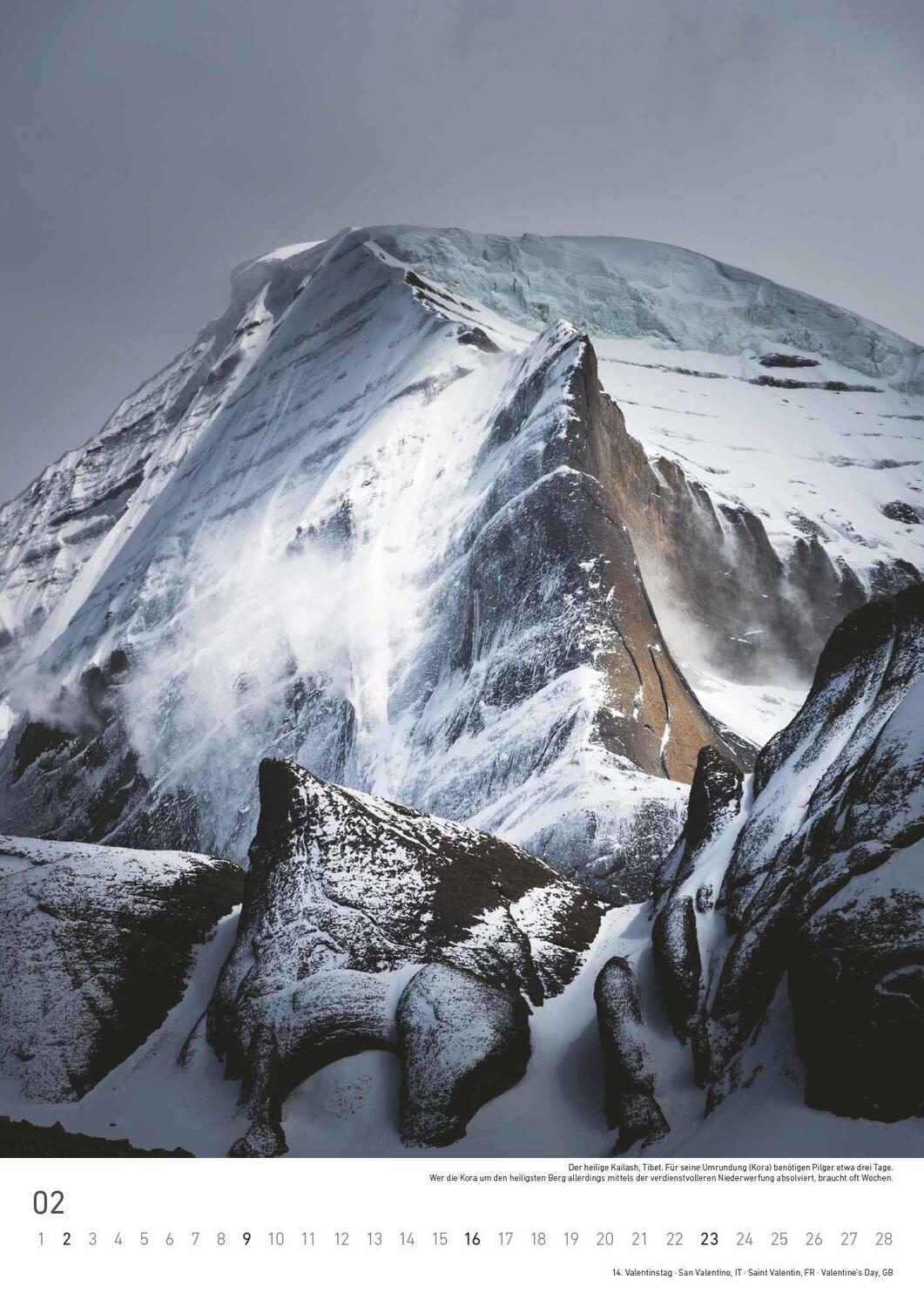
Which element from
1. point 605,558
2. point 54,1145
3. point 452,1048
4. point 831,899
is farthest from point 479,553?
point 54,1145

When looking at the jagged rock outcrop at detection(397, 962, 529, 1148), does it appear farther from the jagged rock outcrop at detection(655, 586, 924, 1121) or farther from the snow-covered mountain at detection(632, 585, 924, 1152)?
the jagged rock outcrop at detection(655, 586, 924, 1121)

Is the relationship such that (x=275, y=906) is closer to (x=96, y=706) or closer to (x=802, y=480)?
(x=96, y=706)

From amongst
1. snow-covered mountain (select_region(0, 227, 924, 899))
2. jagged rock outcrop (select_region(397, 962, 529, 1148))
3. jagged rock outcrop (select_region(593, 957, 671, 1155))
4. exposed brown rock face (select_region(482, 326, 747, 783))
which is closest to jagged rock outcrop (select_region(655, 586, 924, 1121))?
jagged rock outcrop (select_region(593, 957, 671, 1155))

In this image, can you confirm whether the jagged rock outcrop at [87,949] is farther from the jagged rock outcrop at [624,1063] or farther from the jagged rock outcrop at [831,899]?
the jagged rock outcrop at [831,899]

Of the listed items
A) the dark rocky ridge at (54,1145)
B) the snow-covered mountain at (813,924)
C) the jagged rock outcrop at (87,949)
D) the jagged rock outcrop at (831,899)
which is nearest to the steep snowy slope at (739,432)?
the snow-covered mountain at (813,924)

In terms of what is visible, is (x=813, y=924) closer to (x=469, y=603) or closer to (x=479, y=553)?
(x=469, y=603)
